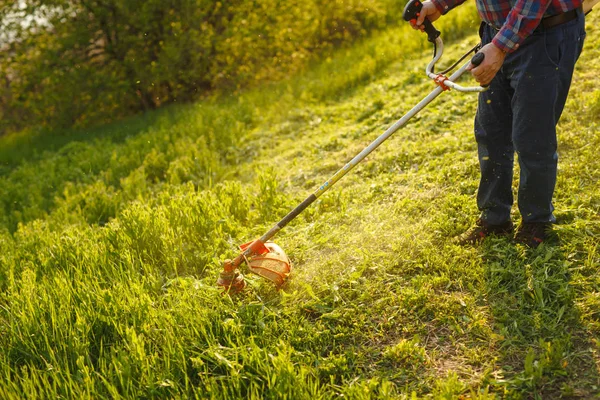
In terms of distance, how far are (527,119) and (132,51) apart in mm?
6728

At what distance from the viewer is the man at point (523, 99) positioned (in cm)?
258

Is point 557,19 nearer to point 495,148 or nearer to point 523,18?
point 523,18

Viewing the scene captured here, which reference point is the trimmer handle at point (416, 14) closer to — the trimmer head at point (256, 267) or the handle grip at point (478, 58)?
the handle grip at point (478, 58)

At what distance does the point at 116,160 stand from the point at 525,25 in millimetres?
4805

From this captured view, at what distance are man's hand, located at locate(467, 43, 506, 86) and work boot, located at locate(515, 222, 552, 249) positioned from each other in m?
0.94

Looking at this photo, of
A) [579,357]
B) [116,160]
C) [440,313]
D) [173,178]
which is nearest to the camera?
[579,357]

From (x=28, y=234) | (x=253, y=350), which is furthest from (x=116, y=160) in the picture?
(x=253, y=350)

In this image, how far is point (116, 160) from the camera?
6.21 m

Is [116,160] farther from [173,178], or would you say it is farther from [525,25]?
[525,25]

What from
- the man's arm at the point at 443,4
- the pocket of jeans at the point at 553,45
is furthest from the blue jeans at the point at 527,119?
the man's arm at the point at 443,4

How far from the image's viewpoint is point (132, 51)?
26.8ft

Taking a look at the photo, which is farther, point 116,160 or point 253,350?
point 116,160

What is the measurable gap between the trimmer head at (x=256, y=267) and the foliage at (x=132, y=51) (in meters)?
5.35

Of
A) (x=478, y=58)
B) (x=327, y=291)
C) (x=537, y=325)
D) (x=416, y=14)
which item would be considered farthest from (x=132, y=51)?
(x=537, y=325)
